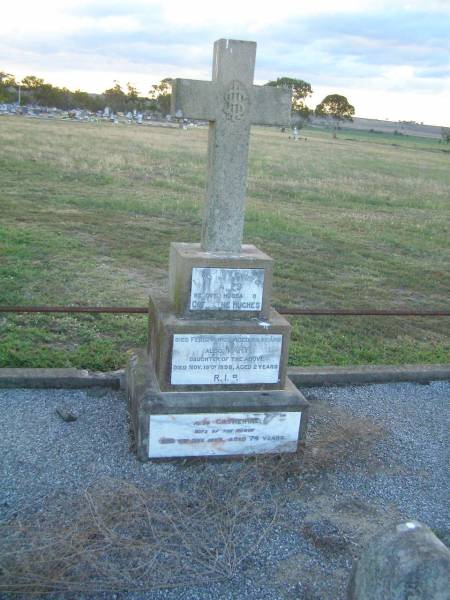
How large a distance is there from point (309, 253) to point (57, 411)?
7.72 metres

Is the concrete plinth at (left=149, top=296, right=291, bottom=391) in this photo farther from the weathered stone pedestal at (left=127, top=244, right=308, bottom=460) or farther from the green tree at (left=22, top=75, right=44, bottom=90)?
the green tree at (left=22, top=75, right=44, bottom=90)

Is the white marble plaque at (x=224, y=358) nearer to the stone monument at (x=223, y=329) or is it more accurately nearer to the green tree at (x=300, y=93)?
the stone monument at (x=223, y=329)

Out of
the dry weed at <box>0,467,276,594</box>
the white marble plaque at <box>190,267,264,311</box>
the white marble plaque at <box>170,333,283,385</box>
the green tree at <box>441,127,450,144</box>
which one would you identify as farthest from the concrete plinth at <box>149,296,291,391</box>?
the green tree at <box>441,127,450,144</box>

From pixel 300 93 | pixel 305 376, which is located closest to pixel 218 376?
pixel 305 376

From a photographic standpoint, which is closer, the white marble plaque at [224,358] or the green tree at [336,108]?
Result: the white marble plaque at [224,358]

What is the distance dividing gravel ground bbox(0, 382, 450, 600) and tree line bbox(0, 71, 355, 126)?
10046 cm

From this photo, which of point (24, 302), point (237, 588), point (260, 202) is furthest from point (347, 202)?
point (237, 588)

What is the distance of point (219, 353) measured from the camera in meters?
4.87

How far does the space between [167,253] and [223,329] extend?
258 inches

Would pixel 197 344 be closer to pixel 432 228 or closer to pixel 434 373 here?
pixel 434 373

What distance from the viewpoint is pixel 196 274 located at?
15.6ft

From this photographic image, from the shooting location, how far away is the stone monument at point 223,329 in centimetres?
468

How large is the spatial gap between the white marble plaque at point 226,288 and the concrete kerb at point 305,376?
1.38 metres

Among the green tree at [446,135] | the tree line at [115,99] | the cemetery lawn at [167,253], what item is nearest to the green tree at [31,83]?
the tree line at [115,99]
